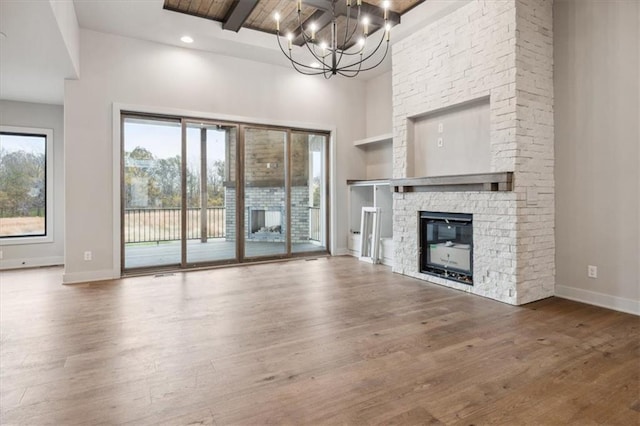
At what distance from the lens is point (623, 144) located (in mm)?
3350

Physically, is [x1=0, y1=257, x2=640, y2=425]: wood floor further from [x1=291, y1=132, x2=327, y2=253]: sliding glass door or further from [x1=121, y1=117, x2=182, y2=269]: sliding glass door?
[x1=291, y1=132, x2=327, y2=253]: sliding glass door

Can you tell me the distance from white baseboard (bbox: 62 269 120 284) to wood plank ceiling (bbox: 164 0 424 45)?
361 cm

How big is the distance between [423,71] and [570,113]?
5.82 ft

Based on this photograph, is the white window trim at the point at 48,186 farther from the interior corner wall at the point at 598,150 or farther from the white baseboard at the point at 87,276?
the interior corner wall at the point at 598,150

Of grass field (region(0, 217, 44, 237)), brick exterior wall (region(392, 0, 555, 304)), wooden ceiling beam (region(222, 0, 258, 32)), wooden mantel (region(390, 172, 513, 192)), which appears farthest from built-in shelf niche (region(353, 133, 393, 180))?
grass field (region(0, 217, 44, 237))

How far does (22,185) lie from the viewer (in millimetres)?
5934

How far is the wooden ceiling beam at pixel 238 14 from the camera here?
4.26 m

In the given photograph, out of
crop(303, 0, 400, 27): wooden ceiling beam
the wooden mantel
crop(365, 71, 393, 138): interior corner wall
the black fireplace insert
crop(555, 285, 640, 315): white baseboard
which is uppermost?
crop(303, 0, 400, 27): wooden ceiling beam

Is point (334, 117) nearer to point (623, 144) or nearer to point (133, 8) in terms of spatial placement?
point (133, 8)

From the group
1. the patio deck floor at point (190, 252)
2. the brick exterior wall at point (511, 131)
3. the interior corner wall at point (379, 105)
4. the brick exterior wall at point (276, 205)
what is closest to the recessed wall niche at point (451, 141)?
the brick exterior wall at point (511, 131)

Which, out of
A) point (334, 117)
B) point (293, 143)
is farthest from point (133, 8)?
point (334, 117)

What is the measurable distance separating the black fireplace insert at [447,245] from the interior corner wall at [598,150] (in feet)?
3.05

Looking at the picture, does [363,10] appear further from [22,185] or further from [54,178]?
[22,185]

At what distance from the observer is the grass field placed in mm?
5840
